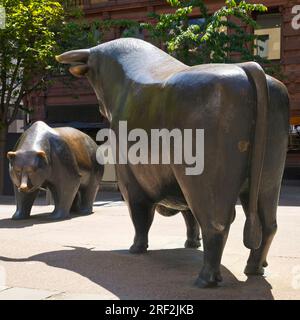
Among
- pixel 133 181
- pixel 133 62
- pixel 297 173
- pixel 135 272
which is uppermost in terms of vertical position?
pixel 133 62

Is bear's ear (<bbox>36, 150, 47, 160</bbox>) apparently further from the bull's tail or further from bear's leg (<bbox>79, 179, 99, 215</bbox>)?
the bull's tail

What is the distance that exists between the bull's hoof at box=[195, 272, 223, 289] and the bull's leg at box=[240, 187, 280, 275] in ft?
1.94

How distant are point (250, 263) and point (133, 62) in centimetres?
242

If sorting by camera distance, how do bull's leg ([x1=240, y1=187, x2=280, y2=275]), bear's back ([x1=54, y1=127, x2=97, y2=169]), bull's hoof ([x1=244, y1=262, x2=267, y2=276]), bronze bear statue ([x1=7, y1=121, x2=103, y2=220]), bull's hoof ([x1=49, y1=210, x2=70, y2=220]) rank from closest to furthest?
bull's leg ([x1=240, y1=187, x2=280, y2=275]), bull's hoof ([x1=244, y1=262, x2=267, y2=276]), bronze bear statue ([x1=7, y1=121, x2=103, y2=220]), bull's hoof ([x1=49, y1=210, x2=70, y2=220]), bear's back ([x1=54, y1=127, x2=97, y2=169])

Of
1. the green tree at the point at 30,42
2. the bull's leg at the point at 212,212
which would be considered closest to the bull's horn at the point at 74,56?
the bull's leg at the point at 212,212

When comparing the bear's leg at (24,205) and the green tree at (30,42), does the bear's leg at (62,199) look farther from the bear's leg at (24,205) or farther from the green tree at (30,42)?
the green tree at (30,42)

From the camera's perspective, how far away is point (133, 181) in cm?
529

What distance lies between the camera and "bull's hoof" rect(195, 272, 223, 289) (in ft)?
13.5

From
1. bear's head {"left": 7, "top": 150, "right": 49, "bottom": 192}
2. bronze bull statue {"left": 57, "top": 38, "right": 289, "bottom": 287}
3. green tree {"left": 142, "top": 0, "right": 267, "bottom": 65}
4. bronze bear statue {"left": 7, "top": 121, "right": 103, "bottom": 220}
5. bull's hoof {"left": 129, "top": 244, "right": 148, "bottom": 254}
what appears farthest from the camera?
green tree {"left": 142, "top": 0, "right": 267, "bottom": 65}

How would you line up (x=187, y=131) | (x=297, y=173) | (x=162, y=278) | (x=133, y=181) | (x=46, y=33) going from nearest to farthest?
(x=187, y=131)
(x=162, y=278)
(x=133, y=181)
(x=46, y=33)
(x=297, y=173)

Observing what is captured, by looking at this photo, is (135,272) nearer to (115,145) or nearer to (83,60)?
(115,145)

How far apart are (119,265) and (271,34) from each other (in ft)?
58.3

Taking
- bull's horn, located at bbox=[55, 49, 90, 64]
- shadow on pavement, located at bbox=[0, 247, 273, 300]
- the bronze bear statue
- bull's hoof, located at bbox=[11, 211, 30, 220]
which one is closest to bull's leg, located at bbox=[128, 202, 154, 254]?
shadow on pavement, located at bbox=[0, 247, 273, 300]

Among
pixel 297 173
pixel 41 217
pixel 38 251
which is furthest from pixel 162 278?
Result: pixel 297 173
